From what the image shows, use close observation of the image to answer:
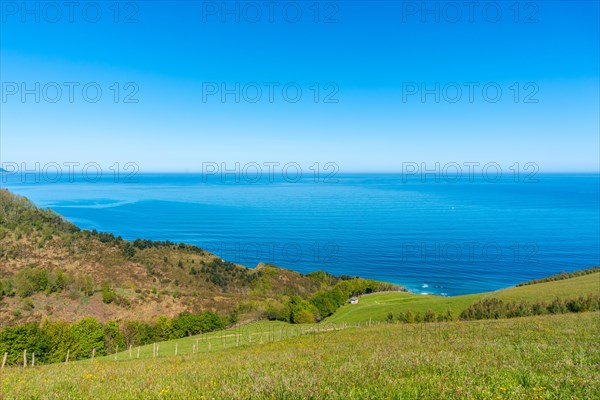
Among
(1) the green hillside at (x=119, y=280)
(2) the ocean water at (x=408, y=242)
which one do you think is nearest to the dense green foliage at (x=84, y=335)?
(1) the green hillside at (x=119, y=280)

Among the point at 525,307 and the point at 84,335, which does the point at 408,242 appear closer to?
the point at 525,307

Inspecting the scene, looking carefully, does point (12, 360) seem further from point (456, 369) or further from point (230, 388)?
point (456, 369)

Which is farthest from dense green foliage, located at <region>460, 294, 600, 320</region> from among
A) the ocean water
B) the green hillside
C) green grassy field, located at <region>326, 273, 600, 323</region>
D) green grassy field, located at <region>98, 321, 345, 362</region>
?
the ocean water

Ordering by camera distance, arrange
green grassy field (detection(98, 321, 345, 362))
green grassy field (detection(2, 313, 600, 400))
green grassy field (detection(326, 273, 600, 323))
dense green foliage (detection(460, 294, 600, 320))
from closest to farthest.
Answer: green grassy field (detection(2, 313, 600, 400)), green grassy field (detection(98, 321, 345, 362)), dense green foliage (detection(460, 294, 600, 320)), green grassy field (detection(326, 273, 600, 323))

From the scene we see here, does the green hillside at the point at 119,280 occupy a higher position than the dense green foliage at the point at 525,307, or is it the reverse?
the dense green foliage at the point at 525,307

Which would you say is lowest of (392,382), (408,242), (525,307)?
(408,242)

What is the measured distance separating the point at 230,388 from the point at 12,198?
15899 cm

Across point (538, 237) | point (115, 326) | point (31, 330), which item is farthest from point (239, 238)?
point (538, 237)

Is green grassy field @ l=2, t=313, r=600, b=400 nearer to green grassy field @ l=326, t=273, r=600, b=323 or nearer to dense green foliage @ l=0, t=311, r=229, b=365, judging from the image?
dense green foliage @ l=0, t=311, r=229, b=365

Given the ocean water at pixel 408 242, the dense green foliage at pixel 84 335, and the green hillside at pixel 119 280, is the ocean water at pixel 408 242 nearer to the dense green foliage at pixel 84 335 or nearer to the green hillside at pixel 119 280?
the green hillside at pixel 119 280

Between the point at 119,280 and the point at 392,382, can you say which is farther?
the point at 119,280

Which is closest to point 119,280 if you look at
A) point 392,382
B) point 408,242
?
point 408,242

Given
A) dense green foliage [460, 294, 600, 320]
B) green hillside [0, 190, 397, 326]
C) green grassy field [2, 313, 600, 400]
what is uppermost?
green grassy field [2, 313, 600, 400]

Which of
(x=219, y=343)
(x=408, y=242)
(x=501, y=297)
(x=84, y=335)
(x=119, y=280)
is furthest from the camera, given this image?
(x=408, y=242)
